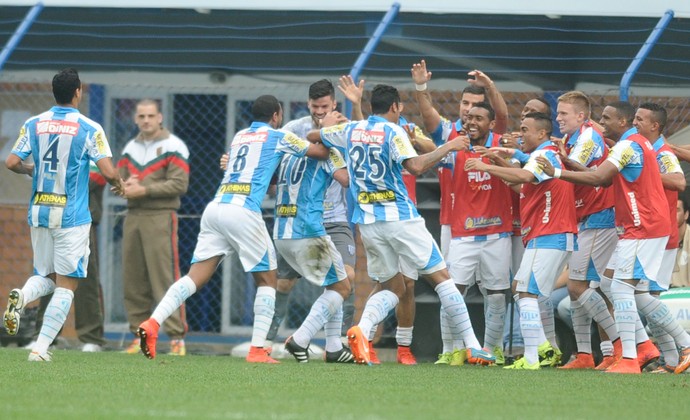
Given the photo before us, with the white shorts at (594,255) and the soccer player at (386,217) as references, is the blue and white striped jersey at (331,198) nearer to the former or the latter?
the soccer player at (386,217)

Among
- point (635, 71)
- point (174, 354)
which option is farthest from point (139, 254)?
point (635, 71)

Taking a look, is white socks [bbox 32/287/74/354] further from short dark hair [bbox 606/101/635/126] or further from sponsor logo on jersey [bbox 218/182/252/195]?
short dark hair [bbox 606/101/635/126]

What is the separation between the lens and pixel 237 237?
9289 mm

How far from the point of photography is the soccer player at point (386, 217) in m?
9.02

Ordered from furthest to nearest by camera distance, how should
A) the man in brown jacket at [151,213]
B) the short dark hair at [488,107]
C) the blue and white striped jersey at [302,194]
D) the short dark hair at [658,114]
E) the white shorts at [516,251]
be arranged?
the man in brown jacket at [151,213], the white shorts at [516,251], the short dark hair at [488,107], the blue and white striped jersey at [302,194], the short dark hair at [658,114]

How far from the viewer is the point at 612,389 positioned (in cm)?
741

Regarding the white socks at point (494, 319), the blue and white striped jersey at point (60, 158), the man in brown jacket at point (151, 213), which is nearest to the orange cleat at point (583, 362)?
the white socks at point (494, 319)

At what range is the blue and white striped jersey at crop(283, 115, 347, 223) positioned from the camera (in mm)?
10367

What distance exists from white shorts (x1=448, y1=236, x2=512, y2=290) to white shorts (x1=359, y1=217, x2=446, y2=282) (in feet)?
2.34

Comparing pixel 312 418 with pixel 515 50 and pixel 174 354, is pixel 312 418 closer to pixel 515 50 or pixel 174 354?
pixel 174 354

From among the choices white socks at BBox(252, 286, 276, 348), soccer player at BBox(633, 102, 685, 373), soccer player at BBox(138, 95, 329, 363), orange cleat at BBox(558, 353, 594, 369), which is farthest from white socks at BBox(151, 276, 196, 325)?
soccer player at BBox(633, 102, 685, 373)

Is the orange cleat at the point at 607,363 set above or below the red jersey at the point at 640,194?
below

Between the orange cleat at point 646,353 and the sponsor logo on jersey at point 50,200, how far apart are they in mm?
4334

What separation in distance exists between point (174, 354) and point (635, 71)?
15.2 ft
